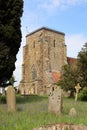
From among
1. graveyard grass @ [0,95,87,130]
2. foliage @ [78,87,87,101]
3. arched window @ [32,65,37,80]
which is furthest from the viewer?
arched window @ [32,65,37,80]

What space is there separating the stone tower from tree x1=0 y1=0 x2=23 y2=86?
47.2m

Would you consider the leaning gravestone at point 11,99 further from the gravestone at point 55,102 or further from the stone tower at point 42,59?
the stone tower at point 42,59

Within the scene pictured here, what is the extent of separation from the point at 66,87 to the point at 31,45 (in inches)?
1443

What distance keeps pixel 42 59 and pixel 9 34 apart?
51823 mm

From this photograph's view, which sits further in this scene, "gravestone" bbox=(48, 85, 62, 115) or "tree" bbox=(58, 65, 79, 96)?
"tree" bbox=(58, 65, 79, 96)

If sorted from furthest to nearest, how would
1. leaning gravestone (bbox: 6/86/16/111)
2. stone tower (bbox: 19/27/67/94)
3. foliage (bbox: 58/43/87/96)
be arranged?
stone tower (bbox: 19/27/67/94)
foliage (bbox: 58/43/87/96)
leaning gravestone (bbox: 6/86/16/111)

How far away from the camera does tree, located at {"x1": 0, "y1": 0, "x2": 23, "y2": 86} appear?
26062mm

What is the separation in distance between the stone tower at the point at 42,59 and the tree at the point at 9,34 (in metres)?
47.2

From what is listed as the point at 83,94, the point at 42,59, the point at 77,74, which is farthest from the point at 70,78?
the point at 42,59

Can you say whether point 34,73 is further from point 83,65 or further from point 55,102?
point 55,102

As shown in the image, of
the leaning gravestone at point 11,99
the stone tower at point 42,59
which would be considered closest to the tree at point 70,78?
the stone tower at point 42,59

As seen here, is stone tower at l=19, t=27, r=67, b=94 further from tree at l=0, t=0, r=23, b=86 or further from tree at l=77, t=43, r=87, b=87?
tree at l=0, t=0, r=23, b=86

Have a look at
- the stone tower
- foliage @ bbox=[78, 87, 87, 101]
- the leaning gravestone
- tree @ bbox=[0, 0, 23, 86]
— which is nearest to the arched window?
the stone tower

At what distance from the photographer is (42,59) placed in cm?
7800
